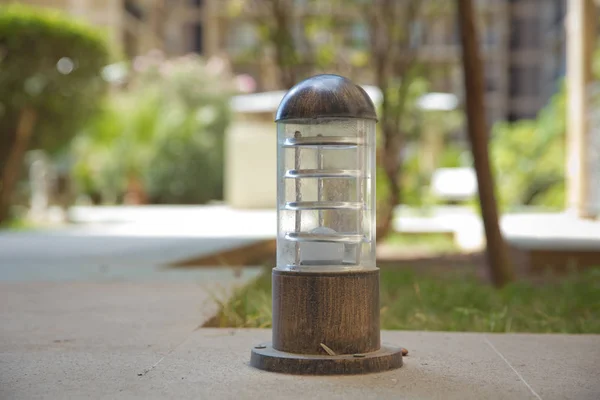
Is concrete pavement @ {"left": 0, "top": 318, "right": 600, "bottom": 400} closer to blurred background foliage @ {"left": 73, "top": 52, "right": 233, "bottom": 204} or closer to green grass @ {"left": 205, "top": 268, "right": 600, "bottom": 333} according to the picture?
green grass @ {"left": 205, "top": 268, "right": 600, "bottom": 333}

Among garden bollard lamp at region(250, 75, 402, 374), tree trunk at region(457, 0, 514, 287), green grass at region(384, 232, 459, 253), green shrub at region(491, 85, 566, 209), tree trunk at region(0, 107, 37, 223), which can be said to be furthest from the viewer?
green shrub at region(491, 85, 566, 209)

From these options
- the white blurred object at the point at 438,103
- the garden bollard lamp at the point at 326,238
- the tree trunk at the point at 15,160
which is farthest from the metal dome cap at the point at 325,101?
the white blurred object at the point at 438,103

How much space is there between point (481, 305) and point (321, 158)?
2617mm

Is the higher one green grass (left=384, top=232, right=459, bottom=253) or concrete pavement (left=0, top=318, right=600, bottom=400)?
green grass (left=384, top=232, right=459, bottom=253)

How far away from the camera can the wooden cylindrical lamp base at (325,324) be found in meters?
4.36

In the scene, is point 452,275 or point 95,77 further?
point 95,77

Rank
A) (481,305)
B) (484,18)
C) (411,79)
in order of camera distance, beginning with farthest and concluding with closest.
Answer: (484,18), (411,79), (481,305)

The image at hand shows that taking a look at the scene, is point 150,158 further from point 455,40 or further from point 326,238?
point 326,238

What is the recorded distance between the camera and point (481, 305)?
6.83m

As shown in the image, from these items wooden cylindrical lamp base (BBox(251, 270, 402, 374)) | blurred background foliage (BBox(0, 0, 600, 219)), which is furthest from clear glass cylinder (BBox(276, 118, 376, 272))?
blurred background foliage (BBox(0, 0, 600, 219))

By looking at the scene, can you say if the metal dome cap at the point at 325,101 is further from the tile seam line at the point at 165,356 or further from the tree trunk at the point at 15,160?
the tree trunk at the point at 15,160

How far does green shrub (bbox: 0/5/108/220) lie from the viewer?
18469mm

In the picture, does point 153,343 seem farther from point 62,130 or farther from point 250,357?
point 62,130

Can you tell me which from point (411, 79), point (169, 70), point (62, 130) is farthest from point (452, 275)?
point (169, 70)
